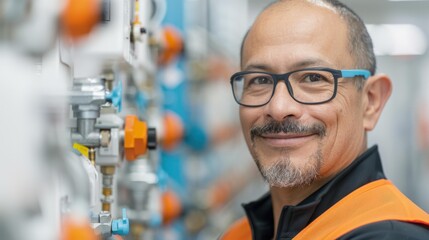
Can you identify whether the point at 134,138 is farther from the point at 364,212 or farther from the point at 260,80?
the point at 364,212

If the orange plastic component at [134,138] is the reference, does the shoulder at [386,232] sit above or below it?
below

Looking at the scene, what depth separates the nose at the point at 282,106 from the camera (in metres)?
1.52

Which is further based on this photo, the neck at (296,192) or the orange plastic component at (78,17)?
the neck at (296,192)

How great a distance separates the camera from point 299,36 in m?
1.57

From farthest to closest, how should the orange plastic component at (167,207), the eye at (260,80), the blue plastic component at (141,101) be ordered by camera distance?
the orange plastic component at (167,207)
the blue plastic component at (141,101)
the eye at (260,80)

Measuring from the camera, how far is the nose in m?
1.52

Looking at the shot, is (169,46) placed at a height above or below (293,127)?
above

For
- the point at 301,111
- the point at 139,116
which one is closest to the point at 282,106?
the point at 301,111

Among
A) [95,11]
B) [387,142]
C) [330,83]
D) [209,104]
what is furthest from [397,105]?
[95,11]

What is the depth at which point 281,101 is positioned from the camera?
60.1 inches

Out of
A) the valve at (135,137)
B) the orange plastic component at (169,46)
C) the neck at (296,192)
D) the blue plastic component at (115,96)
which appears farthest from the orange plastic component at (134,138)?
the orange plastic component at (169,46)

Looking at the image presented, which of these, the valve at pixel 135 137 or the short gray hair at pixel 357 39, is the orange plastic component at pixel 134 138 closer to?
the valve at pixel 135 137

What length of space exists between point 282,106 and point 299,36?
0.18 meters

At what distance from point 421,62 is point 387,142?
0.64m
